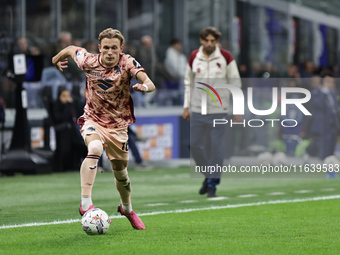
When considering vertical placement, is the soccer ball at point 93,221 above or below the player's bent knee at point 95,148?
below

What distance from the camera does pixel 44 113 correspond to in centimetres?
1680

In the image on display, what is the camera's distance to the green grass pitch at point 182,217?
7.13 metres

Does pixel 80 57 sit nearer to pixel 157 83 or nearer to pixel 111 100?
pixel 111 100

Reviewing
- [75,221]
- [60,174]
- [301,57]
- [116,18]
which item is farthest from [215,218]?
[301,57]

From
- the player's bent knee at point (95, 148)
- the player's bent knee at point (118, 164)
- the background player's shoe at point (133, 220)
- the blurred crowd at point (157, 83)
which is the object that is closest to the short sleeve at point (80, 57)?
the player's bent knee at point (95, 148)

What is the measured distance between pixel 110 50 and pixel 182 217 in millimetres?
2309

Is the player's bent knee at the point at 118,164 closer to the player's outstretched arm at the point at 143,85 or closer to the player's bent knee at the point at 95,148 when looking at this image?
the player's bent knee at the point at 95,148

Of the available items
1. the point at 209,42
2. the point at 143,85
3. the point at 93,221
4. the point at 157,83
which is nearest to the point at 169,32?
the point at 157,83

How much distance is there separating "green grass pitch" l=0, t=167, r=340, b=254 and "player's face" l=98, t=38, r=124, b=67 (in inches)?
63.3

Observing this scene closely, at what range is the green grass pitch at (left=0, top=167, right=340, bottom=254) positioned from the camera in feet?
23.4

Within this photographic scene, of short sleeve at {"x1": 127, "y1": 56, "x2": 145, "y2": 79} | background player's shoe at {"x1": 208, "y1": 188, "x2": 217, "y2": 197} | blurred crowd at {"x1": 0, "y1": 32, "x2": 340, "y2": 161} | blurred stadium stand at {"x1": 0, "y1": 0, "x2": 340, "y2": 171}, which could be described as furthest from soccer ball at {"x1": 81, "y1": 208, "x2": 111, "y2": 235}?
blurred stadium stand at {"x1": 0, "y1": 0, "x2": 340, "y2": 171}

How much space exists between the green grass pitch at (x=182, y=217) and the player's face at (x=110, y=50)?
5.27ft

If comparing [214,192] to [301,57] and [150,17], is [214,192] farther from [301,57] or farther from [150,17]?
[301,57]

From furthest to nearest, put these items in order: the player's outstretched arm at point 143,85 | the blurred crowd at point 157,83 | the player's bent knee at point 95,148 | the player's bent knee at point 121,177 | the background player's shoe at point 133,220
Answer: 1. the blurred crowd at point 157,83
2. the background player's shoe at point 133,220
3. the player's bent knee at point 121,177
4. the player's bent knee at point 95,148
5. the player's outstretched arm at point 143,85
